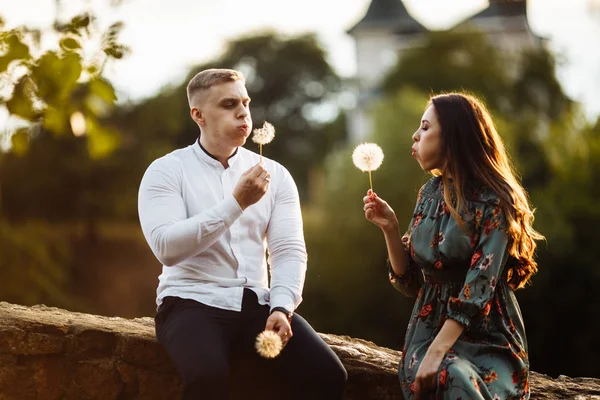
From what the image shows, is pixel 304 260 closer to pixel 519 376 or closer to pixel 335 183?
pixel 519 376

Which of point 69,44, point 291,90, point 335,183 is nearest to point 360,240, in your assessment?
point 335,183

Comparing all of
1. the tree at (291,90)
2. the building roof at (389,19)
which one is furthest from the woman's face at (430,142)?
the building roof at (389,19)

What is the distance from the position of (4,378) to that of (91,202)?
31.8m

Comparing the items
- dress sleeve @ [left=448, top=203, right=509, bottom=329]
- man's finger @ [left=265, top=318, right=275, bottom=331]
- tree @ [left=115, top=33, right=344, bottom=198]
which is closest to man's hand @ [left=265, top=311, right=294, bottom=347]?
man's finger @ [left=265, top=318, right=275, bottom=331]

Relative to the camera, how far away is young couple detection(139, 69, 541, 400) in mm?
3523

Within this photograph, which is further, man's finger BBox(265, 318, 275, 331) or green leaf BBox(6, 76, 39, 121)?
man's finger BBox(265, 318, 275, 331)

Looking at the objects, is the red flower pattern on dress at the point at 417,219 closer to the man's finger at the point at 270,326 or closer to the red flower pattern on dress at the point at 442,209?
the red flower pattern on dress at the point at 442,209

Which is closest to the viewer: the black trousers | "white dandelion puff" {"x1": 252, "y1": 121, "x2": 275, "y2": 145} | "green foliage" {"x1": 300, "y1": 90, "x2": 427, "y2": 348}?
the black trousers

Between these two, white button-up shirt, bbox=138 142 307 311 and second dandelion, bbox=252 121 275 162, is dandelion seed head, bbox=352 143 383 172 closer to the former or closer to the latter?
white button-up shirt, bbox=138 142 307 311

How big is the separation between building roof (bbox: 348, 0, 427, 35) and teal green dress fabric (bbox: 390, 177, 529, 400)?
61005 millimetres

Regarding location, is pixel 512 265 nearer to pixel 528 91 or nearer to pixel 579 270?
pixel 579 270

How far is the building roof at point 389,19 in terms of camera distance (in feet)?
208

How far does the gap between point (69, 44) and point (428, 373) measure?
6.21 feet

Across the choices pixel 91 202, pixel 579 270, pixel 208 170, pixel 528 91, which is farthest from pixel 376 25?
pixel 208 170
